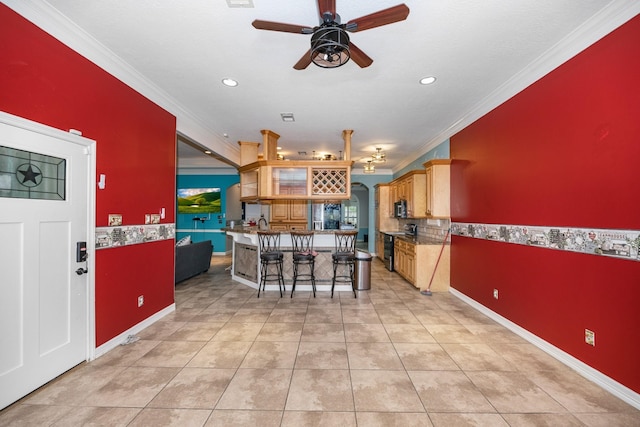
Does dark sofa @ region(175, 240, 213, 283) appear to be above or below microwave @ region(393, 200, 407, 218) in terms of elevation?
below

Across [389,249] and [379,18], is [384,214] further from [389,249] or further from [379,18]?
[379,18]

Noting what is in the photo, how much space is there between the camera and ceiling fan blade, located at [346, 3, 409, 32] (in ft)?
5.55

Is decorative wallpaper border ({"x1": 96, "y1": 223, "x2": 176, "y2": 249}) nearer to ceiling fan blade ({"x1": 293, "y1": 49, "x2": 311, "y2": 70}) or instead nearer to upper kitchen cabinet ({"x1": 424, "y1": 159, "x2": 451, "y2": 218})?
ceiling fan blade ({"x1": 293, "y1": 49, "x2": 311, "y2": 70})

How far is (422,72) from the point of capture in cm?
297

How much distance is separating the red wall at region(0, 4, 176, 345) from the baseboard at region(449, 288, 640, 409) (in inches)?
171

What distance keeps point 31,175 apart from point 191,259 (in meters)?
3.72

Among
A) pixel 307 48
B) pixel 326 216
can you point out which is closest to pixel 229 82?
pixel 307 48

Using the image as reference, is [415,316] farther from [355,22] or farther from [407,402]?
[355,22]

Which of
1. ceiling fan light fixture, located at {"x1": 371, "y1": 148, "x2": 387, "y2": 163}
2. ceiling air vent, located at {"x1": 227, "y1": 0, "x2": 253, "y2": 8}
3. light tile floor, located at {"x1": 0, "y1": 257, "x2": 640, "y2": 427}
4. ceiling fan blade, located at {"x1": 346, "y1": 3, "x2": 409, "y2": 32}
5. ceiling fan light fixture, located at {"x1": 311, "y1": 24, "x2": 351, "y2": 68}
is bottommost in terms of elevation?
light tile floor, located at {"x1": 0, "y1": 257, "x2": 640, "y2": 427}

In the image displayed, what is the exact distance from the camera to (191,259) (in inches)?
216

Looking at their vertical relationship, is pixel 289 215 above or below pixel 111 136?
below

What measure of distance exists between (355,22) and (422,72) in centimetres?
153

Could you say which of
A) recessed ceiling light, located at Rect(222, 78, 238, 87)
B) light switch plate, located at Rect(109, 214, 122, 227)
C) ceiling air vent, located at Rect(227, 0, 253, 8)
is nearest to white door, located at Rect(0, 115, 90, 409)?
light switch plate, located at Rect(109, 214, 122, 227)

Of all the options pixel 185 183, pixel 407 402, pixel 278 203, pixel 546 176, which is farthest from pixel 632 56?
pixel 185 183
